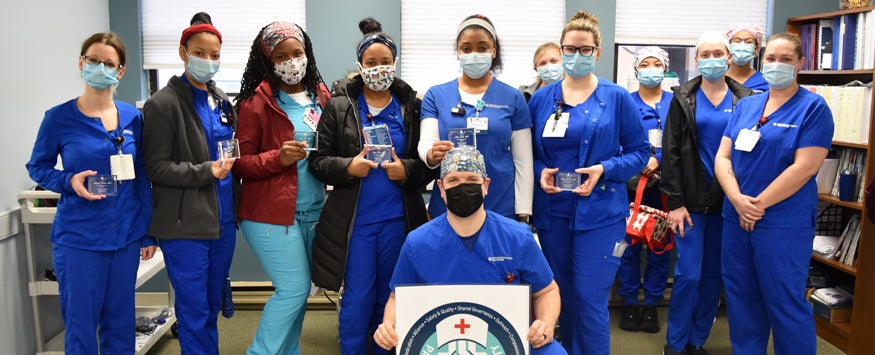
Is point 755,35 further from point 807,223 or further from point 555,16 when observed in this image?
point 555,16

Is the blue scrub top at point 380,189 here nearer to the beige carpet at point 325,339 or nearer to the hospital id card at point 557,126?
the hospital id card at point 557,126

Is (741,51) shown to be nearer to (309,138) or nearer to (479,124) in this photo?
(479,124)

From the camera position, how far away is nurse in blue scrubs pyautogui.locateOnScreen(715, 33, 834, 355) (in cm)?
291

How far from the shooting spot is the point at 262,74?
302 centimetres

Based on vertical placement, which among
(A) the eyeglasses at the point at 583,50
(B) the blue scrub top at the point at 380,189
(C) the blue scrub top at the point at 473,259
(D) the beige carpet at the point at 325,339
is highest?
(A) the eyeglasses at the point at 583,50

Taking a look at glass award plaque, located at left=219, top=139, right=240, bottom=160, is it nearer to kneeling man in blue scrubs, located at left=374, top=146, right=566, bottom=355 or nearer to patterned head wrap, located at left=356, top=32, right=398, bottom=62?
patterned head wrap, located at left=356, top=32, right=398, bottom=62

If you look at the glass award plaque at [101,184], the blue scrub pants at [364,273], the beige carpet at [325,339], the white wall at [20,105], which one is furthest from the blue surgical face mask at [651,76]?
the white wall at [20,105]

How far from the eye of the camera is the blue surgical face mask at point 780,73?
2965mm

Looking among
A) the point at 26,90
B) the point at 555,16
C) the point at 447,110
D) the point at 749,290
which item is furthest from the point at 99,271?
the point at 555,16

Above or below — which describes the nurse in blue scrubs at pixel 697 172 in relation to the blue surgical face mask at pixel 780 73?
below

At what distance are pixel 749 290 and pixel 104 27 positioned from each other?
4.16 meters

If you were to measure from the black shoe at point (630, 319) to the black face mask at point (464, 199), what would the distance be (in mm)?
2356

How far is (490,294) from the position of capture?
206cm

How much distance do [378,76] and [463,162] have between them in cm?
73
